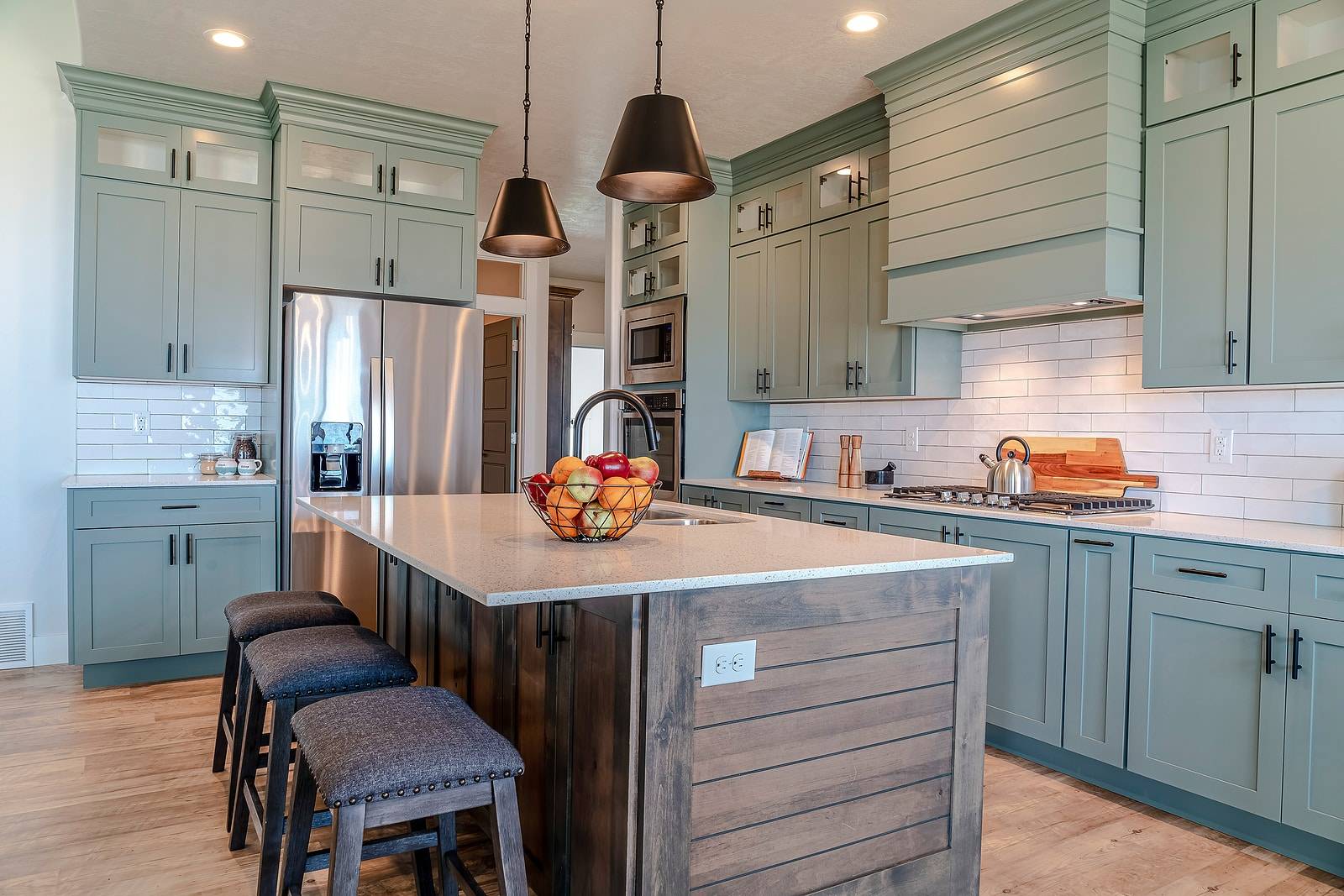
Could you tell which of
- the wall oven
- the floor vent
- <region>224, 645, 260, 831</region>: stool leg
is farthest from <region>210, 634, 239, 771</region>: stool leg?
the wall oven

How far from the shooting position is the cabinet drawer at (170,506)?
156 inches

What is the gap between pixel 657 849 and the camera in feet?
5.35

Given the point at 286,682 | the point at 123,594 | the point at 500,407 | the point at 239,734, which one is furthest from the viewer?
the point at 500,407

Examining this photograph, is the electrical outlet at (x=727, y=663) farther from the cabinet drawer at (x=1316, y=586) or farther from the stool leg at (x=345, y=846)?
the cabinet drawer at (x=1316, y=586)

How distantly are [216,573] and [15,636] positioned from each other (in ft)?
3.78

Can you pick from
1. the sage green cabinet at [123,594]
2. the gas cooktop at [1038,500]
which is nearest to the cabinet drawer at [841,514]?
the gas cooktop at [1038,500]

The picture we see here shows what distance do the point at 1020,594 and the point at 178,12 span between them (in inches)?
153

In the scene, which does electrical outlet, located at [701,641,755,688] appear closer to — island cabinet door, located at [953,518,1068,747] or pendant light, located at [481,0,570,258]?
island cabinet door, located at [953,518,1068,747]

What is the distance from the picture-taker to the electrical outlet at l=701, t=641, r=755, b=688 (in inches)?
66.1

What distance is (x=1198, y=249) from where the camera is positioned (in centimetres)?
298

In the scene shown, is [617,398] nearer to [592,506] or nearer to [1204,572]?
[592,506]

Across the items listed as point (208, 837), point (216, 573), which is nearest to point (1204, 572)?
point (208, 837)

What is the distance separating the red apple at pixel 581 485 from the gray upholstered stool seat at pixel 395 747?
19.4 inches

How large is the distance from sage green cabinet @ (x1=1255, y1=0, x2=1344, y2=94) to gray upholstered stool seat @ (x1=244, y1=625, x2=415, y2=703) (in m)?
3.05
